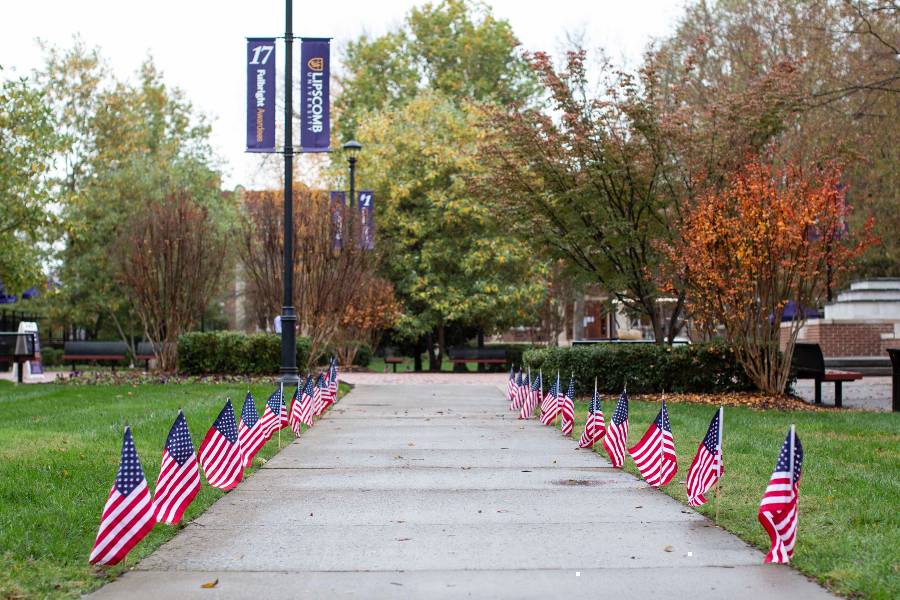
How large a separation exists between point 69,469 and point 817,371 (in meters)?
14.3

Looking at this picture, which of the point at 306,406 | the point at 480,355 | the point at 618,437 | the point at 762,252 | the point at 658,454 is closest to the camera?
the point at 658,454

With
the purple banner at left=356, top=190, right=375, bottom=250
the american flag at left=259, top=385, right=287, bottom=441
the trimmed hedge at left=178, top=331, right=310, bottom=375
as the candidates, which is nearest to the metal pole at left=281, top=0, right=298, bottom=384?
the trimmed hedge at left=178, top=331, right=310, bottom=375

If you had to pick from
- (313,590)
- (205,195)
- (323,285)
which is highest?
(205,195)

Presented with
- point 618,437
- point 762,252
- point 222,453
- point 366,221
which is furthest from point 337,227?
point 222,453

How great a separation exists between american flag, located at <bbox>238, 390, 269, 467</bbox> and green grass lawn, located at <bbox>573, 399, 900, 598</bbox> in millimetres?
3856

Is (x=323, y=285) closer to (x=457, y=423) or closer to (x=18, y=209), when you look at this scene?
(x=18, y=209)

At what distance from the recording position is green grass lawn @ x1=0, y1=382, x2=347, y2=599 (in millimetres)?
6398

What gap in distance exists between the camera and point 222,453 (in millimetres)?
9406

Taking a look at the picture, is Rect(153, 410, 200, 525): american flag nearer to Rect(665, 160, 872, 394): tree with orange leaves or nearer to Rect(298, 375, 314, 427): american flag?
Rect(298, 375, 314, 427): american flag

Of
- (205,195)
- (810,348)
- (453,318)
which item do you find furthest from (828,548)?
(205,195)

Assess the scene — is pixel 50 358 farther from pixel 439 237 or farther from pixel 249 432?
pixel 249 432

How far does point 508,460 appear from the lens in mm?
11703

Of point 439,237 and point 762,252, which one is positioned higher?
point 439,237

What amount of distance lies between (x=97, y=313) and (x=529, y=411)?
87.7 ft
